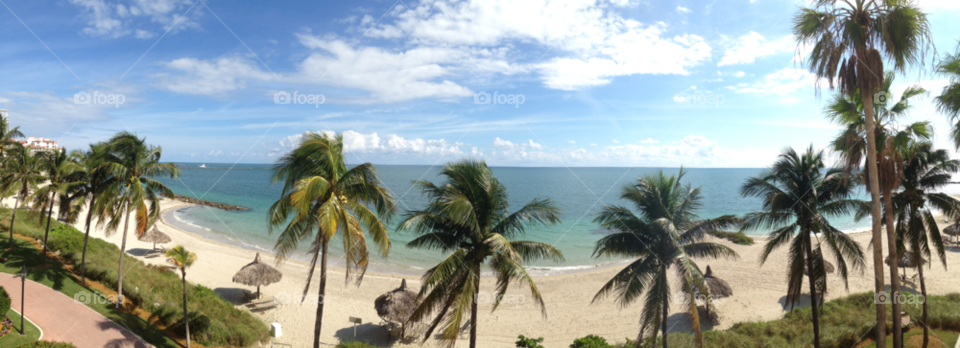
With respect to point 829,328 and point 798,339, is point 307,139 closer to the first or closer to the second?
point 798,339

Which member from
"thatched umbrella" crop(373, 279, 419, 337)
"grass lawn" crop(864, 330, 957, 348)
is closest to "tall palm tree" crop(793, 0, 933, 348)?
"grass lawn" crop(864, 330, 957, 348)

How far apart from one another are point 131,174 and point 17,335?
615cm

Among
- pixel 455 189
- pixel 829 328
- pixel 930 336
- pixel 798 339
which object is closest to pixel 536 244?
pixel 455 189

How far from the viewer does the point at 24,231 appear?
22.8m

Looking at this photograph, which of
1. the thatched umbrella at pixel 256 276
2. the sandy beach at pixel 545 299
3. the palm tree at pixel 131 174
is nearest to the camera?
the palm tree at pixel 131 174

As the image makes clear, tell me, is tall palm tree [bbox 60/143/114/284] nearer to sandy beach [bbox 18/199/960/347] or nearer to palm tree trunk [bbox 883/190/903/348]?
sandy beach [bbox 18/199/960/347]

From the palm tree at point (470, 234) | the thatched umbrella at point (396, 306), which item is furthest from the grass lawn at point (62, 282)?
the palm tree at point (470, 234)

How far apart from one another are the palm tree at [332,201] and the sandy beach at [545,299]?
8.03 m

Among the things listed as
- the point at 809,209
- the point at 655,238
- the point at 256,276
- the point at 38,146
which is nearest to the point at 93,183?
the point at 256,276

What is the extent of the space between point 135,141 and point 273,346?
969cm

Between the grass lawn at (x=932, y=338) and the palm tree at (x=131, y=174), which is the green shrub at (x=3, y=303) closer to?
the palm tree at (x=131, y=174)

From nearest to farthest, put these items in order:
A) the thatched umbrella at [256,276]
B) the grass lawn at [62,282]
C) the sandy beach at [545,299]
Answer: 1. the grass lawn at [62,282]
2. the sandy beach at [545,299]
3. the thatched umbrella at [256,276]

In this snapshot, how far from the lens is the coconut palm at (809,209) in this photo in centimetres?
1138

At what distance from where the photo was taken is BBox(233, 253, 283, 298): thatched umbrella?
19.6m
